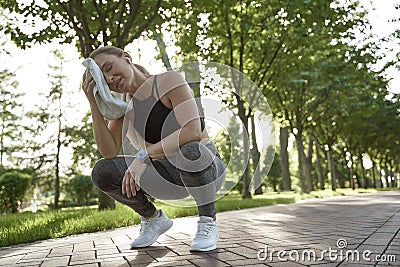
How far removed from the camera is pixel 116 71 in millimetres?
2854

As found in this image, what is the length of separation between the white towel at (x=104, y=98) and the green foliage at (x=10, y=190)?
37.1ft

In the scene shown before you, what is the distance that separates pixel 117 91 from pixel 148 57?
1224 cm

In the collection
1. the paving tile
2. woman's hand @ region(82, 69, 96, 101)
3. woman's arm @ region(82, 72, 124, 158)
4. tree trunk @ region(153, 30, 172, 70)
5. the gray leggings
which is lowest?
the paving tile

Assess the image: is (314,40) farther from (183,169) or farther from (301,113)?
(183,169)

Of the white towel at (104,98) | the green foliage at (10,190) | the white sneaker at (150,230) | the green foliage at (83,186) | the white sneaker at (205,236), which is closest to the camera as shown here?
the white towel at (104,98)

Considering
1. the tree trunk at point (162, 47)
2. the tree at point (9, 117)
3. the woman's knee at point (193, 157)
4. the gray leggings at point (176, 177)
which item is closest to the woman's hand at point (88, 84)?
the gray leggings at point (176, 177)

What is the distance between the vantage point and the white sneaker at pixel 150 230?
3328 millimetres

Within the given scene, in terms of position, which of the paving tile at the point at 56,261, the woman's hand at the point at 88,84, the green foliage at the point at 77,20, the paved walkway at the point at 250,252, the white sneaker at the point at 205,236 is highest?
the green foliage at the point at 77,20

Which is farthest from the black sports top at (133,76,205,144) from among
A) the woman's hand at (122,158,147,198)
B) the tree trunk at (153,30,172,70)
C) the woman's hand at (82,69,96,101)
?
the tree trunk at (153,30,172,70)

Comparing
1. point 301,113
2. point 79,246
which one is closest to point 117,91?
point 79,246

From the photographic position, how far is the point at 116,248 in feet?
11.2

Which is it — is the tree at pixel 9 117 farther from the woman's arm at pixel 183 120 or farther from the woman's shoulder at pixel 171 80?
the woman's arm at pixel 183 120

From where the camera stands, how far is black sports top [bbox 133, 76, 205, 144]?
9.95 ft

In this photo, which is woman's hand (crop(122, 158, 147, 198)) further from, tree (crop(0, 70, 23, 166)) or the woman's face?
tree (crop(0, 70, 23, 166))
